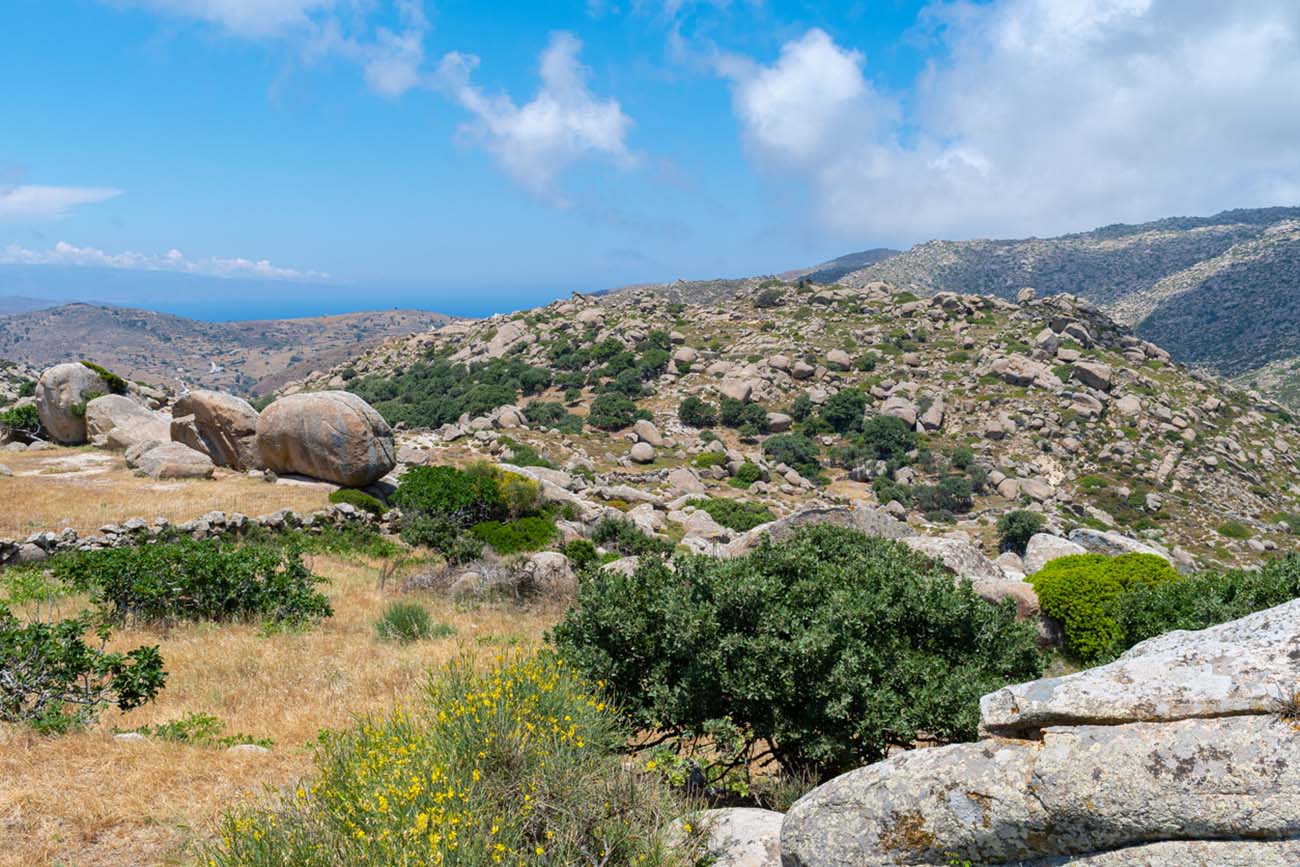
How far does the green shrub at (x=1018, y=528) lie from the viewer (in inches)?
1126

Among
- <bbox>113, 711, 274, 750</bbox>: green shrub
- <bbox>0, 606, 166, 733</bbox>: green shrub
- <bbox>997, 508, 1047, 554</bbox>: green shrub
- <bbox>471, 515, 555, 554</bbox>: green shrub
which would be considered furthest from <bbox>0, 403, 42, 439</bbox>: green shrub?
<bbox>997, 508, 1047, 554</bbox>: green shrub

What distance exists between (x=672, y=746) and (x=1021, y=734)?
3254 millimetres

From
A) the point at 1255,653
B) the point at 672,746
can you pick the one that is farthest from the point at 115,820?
the point at 1255,653

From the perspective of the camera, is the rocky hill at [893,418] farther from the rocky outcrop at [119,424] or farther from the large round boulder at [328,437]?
the rocky outcrop at [119,424]

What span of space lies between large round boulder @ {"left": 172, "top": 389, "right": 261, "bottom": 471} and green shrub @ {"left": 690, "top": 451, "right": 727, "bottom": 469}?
64.1 ft

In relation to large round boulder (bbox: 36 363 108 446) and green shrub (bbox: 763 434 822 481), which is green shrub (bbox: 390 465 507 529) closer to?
large round boulder (bbox: 36 363 108 446)

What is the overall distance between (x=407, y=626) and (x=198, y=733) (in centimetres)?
472

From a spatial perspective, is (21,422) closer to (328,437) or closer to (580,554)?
(328,437)

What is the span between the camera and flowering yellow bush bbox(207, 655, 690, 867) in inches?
154

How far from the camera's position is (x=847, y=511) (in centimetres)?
1903

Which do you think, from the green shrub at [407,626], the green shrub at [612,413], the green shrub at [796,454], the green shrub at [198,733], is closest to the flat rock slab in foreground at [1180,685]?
the green shrub at [198,733]

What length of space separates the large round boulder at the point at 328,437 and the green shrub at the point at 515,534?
3.84 metres

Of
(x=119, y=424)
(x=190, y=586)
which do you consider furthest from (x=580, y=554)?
(x=119, y=424)

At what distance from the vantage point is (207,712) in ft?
25.5
